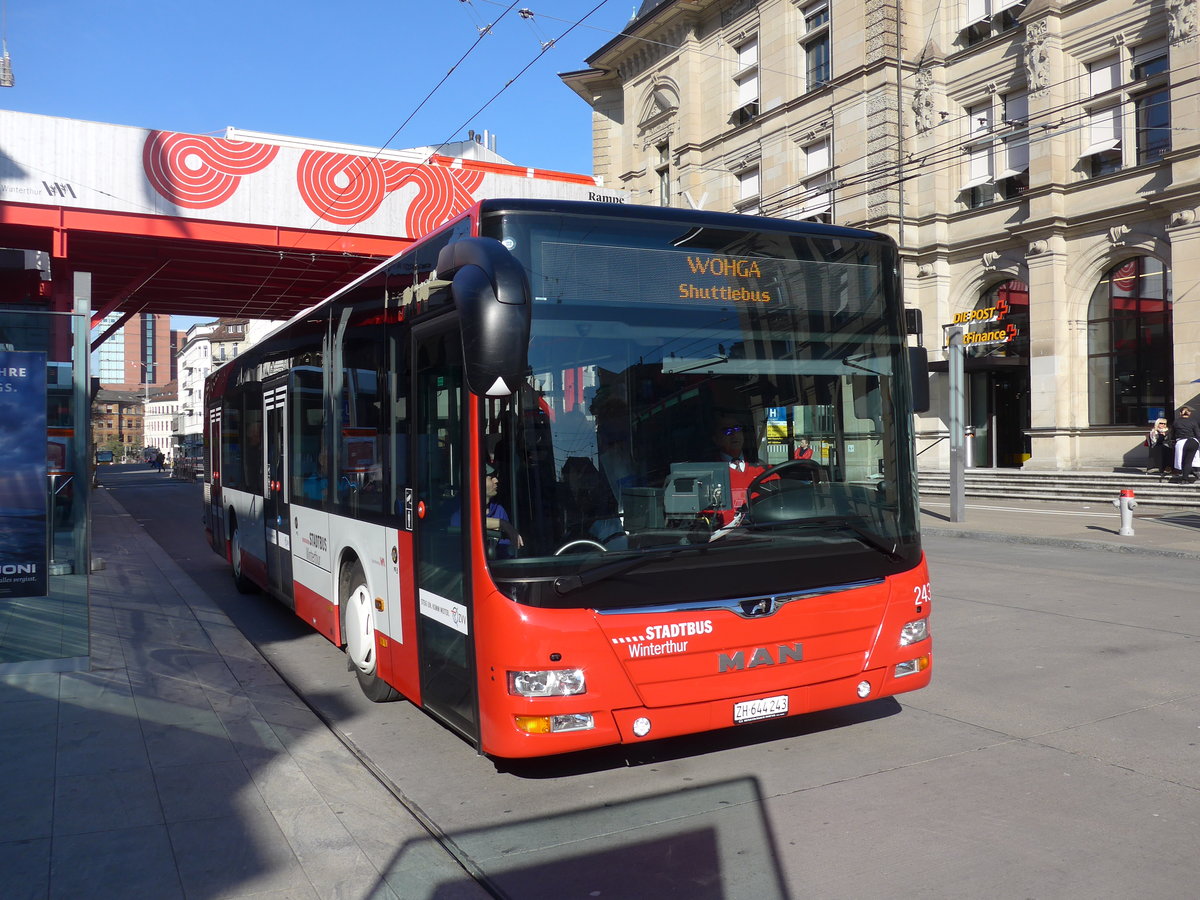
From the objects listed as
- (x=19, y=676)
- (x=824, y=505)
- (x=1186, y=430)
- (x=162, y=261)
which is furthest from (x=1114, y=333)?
(x=19, y=676)

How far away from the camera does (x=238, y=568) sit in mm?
11469

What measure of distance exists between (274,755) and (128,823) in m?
1.07

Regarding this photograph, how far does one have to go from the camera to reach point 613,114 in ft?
138

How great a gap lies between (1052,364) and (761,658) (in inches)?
982

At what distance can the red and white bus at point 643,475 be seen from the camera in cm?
442

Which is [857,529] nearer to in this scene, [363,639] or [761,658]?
[761,658]

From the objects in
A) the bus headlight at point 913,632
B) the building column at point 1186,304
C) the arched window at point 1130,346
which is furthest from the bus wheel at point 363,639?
the arched window at point 1130,346

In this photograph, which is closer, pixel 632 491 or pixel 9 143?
pixel 632 491

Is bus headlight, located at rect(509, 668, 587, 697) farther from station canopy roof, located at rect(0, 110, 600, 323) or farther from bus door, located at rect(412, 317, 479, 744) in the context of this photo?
station canopy roof, located at rect(0, 110, 600, 323)

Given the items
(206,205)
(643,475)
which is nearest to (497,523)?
(643,475)

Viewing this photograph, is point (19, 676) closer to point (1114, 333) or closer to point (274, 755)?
point (274, 755)

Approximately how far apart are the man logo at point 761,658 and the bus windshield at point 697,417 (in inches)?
11.6

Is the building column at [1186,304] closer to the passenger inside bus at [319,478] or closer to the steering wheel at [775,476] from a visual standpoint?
the steering wheel at [775,476]

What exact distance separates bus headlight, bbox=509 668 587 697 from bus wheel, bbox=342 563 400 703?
2112 mm
